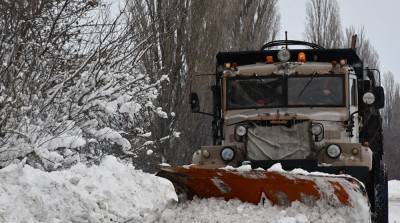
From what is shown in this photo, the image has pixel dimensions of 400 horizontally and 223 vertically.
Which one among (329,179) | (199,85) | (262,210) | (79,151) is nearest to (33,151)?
(79,151)

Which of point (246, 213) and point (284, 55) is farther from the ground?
point (284, 55)

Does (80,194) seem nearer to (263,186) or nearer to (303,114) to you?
(263,186)

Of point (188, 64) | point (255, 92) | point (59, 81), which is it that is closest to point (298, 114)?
point (255, 92)

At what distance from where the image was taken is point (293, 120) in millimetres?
7566

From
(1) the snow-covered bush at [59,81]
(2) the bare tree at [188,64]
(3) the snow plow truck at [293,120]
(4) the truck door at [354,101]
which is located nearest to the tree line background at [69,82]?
(1) the snow-covered bush at [59,81]

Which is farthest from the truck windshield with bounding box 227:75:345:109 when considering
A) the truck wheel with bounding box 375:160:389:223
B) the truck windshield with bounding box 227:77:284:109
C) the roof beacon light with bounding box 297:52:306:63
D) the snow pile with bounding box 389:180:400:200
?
the snow pile with bounding box 389:180:400:200

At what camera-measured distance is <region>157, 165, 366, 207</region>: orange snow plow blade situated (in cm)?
557

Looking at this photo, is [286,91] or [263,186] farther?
[286,91]

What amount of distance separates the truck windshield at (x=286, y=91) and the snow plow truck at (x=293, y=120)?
0.04ft

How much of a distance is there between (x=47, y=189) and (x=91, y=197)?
0.43 metres

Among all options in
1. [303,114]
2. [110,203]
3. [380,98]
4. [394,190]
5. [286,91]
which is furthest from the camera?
[394,190]

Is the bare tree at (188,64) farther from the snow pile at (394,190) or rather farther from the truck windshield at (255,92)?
the snow pile at (394,190)

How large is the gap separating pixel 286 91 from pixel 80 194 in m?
3.58

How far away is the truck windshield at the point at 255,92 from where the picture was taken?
798cm
